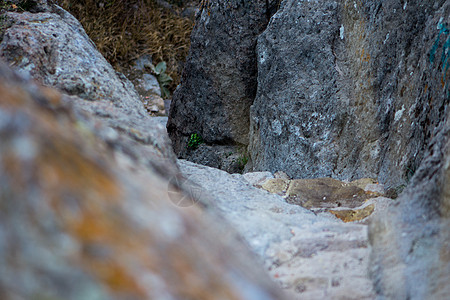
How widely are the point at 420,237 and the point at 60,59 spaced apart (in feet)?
6.03

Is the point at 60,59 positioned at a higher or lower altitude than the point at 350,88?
lower

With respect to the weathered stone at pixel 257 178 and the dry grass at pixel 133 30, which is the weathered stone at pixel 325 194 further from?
the dry grass at pixel 133 30

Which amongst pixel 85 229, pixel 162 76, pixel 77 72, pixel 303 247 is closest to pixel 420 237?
pixel 303 247

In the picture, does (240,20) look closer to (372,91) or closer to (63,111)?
(372,91)

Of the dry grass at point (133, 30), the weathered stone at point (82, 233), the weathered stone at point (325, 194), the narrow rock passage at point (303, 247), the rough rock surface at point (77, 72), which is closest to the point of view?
the weathered stone at point (82, 233)

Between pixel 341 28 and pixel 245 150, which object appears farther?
pixel 245 150

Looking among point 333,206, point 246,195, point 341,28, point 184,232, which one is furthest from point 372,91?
point 184,232

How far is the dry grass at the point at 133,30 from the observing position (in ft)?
27.3

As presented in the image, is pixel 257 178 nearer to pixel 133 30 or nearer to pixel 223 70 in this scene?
pixel 223 70

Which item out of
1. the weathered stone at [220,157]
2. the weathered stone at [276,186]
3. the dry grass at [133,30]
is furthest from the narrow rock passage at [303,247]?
the dry grass at [133,30]

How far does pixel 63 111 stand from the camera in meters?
0.87

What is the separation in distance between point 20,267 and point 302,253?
1004 millimetres

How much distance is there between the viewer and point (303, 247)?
1419 millimetres

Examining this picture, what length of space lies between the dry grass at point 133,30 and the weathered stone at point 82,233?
804 cm
